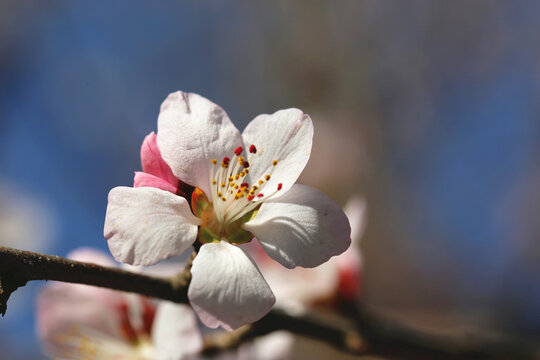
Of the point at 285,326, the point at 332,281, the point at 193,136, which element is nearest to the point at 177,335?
the point at 285,326

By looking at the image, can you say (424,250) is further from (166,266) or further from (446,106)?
(166,266)

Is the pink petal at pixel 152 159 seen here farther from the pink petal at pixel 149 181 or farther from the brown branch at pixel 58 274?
the brown branch at pixel 58 274

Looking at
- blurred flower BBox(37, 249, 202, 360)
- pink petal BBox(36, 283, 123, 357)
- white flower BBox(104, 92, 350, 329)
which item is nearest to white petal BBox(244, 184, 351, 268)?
white flower BBox(104, 92, 350, 329)

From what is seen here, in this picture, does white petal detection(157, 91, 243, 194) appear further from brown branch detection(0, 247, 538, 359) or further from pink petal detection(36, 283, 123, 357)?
pink petal detection(36, 283, 123, 357)

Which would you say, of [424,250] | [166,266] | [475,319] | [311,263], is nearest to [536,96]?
[424,250]

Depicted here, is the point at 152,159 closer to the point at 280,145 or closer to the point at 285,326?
the point at 280,145

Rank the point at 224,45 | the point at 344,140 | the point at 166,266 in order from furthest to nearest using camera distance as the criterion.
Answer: the point at 224,45
the point at 344,140
the point at 166,266
